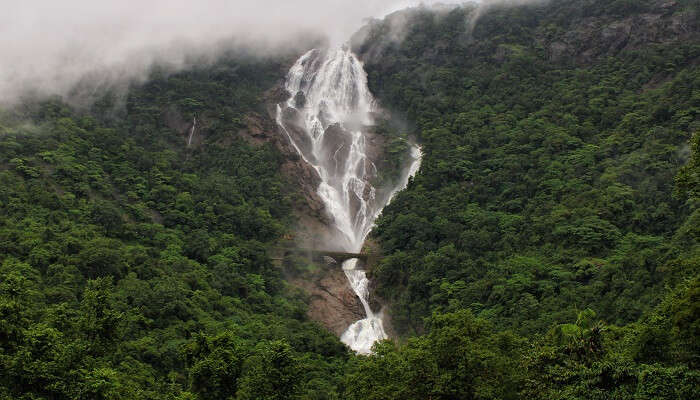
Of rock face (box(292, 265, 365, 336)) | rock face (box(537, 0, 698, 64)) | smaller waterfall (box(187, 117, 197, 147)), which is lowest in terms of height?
rock face (box(292, 265, 365, 336))

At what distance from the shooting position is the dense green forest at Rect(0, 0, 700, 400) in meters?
29.8

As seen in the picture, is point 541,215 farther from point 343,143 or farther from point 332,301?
point 343,143

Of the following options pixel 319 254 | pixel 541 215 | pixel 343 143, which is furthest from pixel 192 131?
pixel 541 215

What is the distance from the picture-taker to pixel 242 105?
9369 cm

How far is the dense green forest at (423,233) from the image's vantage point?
29797mm

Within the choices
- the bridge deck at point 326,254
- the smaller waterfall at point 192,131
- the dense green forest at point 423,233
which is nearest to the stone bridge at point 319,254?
the bridge deck at point 326,254

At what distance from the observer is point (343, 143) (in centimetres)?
9206

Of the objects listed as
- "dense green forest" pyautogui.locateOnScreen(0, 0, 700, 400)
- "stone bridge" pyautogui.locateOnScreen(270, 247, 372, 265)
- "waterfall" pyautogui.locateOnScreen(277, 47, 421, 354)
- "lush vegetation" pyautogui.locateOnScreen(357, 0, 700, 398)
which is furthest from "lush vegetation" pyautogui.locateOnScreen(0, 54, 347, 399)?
"lush vegetation" pyautogui.locateOnScreen(357, 0, 700, 398)

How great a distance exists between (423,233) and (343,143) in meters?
27.1

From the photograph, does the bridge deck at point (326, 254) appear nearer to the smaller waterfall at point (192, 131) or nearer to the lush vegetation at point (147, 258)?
the lush vegetation at point (147, 258)

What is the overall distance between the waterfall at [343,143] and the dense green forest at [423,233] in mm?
2938

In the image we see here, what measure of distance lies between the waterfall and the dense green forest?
294 centimetres

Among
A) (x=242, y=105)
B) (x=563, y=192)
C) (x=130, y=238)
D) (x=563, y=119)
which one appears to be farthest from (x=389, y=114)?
(x=130, y=238)

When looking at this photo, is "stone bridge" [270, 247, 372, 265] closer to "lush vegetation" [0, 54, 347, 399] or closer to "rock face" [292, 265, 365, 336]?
"rock face" [292, 265, 365, 336]
